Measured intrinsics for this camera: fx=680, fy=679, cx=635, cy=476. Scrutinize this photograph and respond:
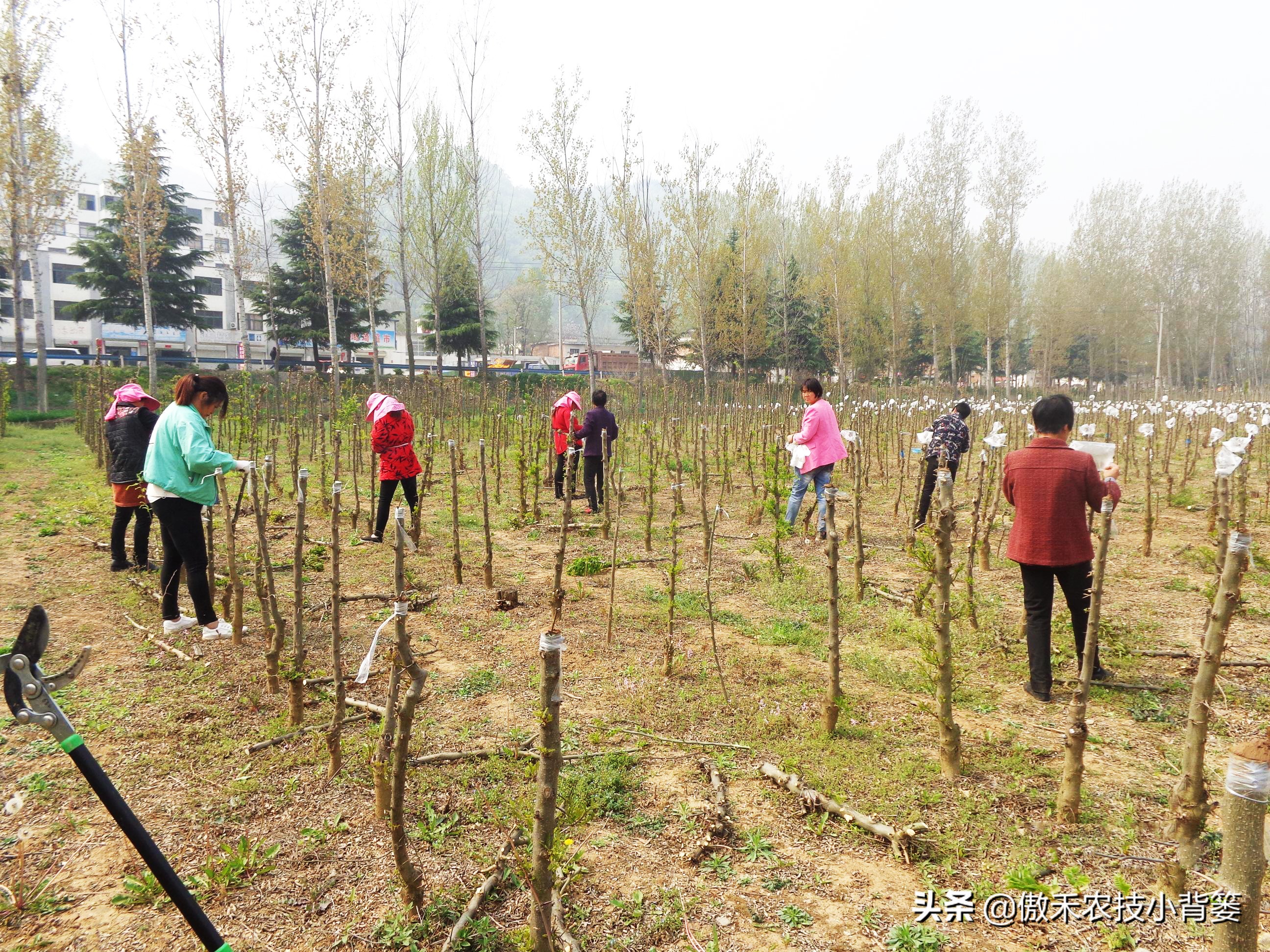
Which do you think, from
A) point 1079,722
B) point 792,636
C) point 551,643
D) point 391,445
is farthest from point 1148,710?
point 391,445

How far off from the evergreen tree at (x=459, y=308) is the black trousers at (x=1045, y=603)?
24599 millimetres

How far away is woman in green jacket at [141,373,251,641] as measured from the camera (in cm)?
420

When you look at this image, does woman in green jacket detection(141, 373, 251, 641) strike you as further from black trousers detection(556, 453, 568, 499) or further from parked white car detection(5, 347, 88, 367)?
parked white car detection(5, 347, 88, 367)

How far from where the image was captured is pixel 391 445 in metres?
6.64

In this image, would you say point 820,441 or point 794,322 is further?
point 794,322

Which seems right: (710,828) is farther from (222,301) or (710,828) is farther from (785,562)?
(222,301)

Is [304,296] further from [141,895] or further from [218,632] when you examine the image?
[141,895]

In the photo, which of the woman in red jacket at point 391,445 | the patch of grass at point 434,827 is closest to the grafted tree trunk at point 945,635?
the patch of grass at point 434,827

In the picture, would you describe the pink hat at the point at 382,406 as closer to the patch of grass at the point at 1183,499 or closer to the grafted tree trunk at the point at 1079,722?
the grafted tree trunk at the point at 1079,722

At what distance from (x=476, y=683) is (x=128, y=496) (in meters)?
3.82

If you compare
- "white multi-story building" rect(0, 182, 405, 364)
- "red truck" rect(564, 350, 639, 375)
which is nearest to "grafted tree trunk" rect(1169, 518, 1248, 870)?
"white multi-story building" rect(0, 182, 405, 364)

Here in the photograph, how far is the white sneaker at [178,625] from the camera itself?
4.61 metres

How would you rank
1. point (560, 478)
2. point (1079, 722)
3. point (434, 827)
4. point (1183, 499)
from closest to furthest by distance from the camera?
point (1079, 722) → point (434, 827) → point (1183, 499) → point (560, 478)

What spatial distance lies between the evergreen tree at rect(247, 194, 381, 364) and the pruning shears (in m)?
24.2
